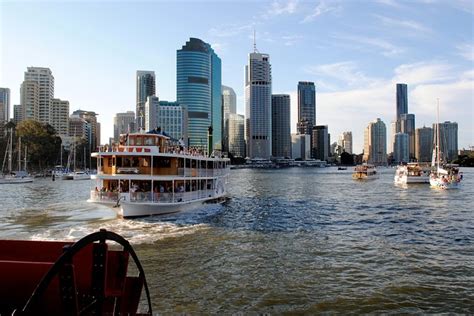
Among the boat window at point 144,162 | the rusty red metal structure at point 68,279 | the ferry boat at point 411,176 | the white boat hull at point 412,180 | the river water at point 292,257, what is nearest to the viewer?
the rusty red metal structure at point 68,279

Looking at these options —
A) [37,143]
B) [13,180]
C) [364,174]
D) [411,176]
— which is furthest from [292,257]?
[37,143]

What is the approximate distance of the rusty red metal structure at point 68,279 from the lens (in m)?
7.14

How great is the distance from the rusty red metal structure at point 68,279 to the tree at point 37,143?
142 m

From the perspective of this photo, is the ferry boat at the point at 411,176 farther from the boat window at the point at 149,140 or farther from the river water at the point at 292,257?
the boat window at the point at 149,140

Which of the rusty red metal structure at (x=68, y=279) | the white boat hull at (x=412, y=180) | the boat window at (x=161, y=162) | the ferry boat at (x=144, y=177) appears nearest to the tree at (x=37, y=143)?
the white boat hull at (x=412, y=180)

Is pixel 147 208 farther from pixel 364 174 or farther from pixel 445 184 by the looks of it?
pixel 364 174

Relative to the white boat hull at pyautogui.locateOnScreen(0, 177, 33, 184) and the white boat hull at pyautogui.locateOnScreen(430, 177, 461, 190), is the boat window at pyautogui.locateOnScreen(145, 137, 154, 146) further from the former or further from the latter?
the white boat hull at pyautogui.locateOnScreen(0, 177, 33, 184)

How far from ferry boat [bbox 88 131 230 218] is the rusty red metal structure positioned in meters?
22.5

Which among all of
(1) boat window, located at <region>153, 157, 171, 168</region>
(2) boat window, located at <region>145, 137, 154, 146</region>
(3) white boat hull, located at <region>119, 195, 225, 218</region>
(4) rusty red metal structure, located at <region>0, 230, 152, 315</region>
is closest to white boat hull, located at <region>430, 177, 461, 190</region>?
(3) white boat hull, located at <region>119, 195, 225, 218</region>

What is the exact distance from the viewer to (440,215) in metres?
39.1

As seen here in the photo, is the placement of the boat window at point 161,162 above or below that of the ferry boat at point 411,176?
above

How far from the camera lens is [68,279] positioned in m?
7.22

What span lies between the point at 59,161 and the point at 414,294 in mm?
171201

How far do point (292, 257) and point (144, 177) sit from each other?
1653 cm
